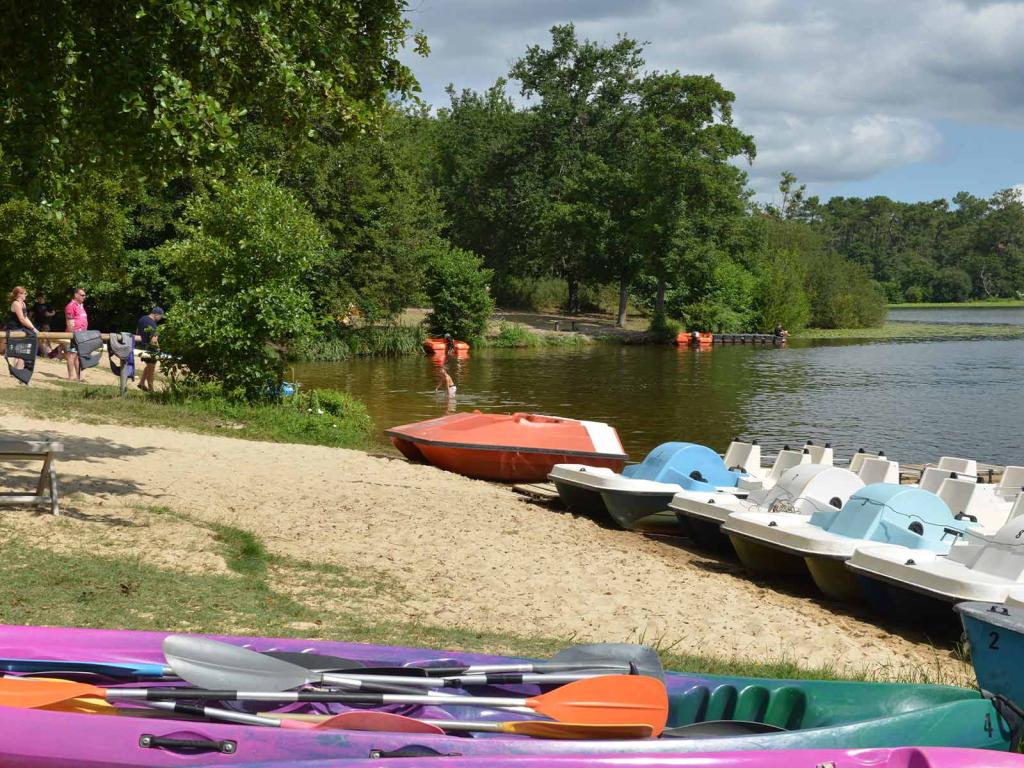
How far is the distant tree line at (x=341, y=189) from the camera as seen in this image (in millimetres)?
10047

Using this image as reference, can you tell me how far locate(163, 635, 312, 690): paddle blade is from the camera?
202 inches

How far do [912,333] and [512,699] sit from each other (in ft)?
259

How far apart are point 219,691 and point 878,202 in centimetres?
20731

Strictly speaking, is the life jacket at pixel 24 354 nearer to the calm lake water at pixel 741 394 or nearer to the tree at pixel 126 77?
the calm lake water at pixel 741 394

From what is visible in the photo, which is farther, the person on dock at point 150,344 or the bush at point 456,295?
the bush at point 456,295

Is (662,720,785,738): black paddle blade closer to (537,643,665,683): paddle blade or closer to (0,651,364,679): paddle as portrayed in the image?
(537,643,665,683): paddle blade

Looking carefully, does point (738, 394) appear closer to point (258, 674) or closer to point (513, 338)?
point (513, 338)

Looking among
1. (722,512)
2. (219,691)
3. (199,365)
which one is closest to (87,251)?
(199,365)

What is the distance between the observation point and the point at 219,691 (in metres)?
5.02

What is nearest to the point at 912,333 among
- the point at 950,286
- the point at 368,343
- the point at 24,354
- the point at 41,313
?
the point at 368,343

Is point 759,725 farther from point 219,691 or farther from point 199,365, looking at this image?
Answer: point 199,365

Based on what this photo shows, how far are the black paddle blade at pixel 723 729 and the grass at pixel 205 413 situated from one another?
44.5 ft

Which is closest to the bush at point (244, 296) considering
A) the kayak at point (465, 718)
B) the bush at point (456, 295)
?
the kayak at point (465, 718)

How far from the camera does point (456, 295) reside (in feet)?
177
